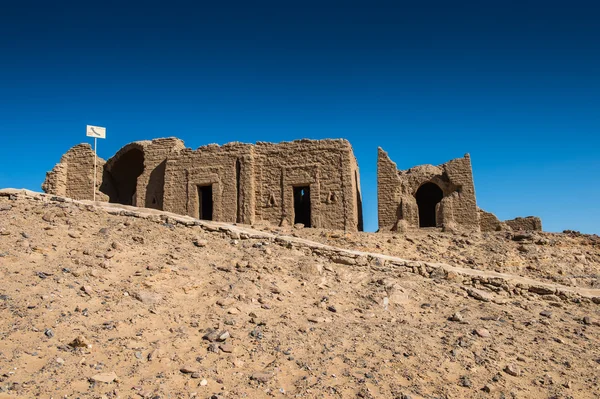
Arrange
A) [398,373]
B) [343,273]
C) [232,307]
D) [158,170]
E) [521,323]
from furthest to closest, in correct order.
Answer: [158,170] < [343,273] < [521,323] < [232,307] < [398,373]

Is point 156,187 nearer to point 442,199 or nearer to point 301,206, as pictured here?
point 301,206

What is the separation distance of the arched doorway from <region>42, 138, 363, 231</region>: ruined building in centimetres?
270

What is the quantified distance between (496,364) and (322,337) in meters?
2.38

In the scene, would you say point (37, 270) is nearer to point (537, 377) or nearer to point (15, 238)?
point (15, 238)

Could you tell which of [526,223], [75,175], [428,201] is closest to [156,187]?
[75,175]

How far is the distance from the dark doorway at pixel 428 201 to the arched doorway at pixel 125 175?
1437cm

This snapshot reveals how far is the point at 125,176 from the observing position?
2350 centimetres

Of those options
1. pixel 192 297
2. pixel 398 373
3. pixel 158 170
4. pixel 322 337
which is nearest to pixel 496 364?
pixel 398 373

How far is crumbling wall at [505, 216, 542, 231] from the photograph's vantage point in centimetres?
2166

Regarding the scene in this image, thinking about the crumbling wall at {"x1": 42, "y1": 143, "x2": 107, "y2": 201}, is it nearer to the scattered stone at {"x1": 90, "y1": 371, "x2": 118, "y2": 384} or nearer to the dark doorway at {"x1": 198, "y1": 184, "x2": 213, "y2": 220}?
the dark doorway at {"x1": 198, "y1": 184, "x2": 213, "y2": 220}

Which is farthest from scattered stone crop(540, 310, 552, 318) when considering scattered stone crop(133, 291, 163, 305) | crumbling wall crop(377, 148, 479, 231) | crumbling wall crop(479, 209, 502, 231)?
crumbling wall crop(479, 209, 502, 231)

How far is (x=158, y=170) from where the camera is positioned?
1969cm

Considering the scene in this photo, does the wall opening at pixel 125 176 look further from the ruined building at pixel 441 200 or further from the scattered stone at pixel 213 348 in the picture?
the scattered stone at pixel 213 348

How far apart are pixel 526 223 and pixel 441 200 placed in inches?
214
